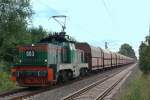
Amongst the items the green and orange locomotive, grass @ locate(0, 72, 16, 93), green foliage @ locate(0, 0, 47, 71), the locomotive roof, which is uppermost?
green foliage @ locate(0, 0, 47, 71)

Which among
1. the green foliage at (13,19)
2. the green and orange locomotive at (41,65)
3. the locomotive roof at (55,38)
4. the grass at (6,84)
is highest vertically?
the green foliage at (13,19)

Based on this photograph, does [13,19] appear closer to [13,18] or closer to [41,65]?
[13,18]

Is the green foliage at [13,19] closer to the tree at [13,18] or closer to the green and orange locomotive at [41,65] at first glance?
the tree at [13,18]

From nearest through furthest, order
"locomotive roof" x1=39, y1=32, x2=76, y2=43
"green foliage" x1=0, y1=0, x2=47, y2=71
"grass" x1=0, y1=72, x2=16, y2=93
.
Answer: "grass" x1=0, y1=72, x2=16, y2=93
"locomotive roof" x1=39, y1=32, x2=76, y2=43
"green foliage" x1=0, y1=0, x2=47, y2=71

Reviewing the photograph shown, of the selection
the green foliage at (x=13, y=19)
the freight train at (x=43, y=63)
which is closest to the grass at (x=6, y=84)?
the freight train at (x=43, y=63)

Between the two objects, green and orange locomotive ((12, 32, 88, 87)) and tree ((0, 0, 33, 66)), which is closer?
green and orange locomotive ((12, 32, 88, 87))

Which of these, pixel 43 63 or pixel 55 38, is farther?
pixel 55 38

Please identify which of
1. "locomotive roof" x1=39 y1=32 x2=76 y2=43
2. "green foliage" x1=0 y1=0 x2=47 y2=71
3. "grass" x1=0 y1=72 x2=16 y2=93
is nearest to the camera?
"grass" x1=0 y1=72 x2=16 y2=93

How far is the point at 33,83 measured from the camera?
25.2 m

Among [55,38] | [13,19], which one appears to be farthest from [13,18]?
[55,38]

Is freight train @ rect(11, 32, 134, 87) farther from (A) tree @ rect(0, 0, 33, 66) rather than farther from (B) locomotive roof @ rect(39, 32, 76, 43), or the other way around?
(A) tree @ rect(0, 0, 33, 66)

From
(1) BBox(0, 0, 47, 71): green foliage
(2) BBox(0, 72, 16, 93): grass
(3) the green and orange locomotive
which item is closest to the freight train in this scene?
(3) the green and orange locomotive

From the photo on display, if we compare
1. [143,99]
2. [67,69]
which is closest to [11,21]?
[67,69]

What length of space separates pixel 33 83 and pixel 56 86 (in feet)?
9.27
